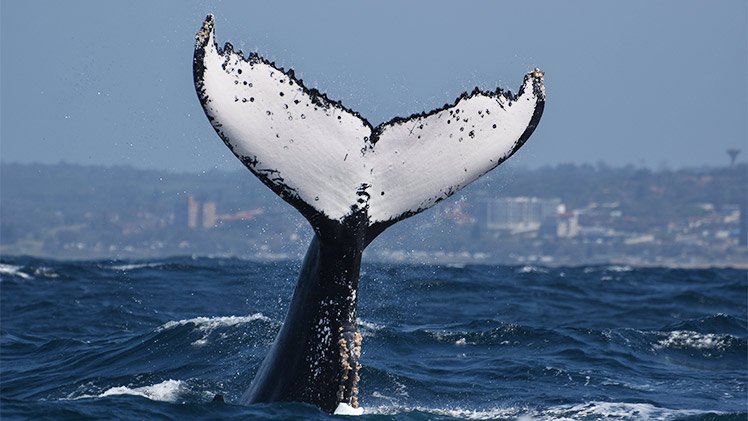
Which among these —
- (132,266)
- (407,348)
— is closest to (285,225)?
(132,266)

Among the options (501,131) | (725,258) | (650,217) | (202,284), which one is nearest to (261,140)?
(501,131)

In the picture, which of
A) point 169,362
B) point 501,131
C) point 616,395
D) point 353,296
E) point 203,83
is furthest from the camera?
point 169,362

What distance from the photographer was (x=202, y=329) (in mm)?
13453

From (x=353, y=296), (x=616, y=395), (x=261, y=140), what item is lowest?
(x=616, y=395)

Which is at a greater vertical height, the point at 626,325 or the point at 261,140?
the point at 261,140

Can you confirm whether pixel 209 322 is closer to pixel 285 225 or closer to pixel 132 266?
pixel 132 266

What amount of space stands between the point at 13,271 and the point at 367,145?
16761mm

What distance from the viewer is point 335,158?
7.03 metres

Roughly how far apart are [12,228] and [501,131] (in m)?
158

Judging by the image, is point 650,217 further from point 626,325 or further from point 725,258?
point 626,325

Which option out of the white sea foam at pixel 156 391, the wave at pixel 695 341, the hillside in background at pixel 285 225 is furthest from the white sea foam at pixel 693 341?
the hillside in background at pixel 285 225

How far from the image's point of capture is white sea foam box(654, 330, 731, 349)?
46.6 feet

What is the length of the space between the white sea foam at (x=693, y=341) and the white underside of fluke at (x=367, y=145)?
7.68 m

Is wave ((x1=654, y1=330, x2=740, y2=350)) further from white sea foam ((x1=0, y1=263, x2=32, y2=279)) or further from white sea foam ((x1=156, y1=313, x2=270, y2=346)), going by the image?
white sea foam ((x1=0, y1=263, x2=32, y2=279))
